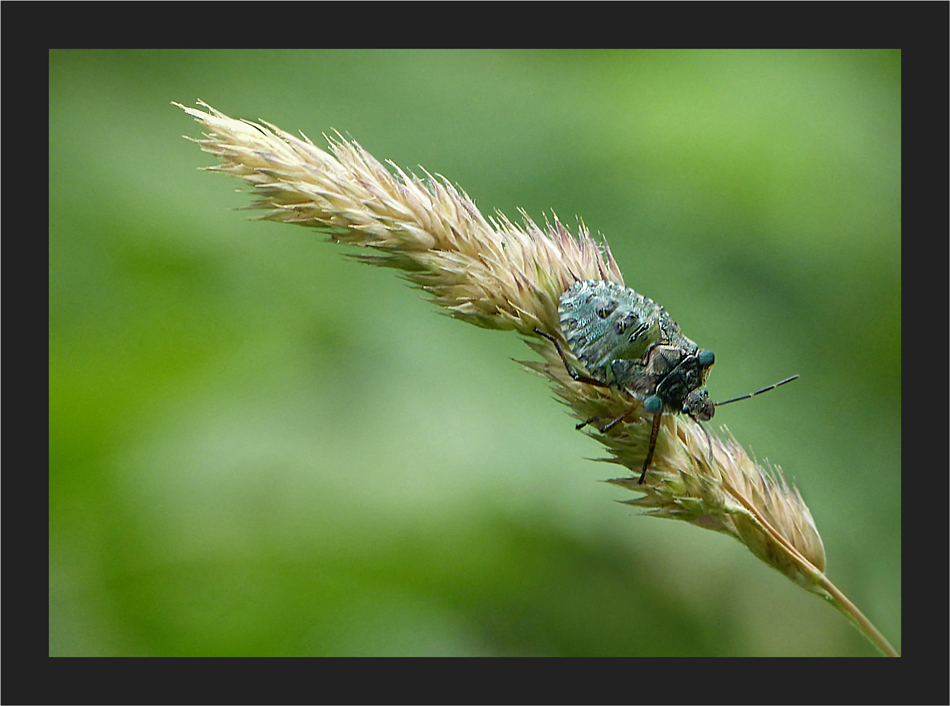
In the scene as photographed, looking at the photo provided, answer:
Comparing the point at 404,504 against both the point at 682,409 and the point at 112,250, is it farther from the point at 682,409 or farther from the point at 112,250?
the point at 112,250

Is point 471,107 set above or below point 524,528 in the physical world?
above

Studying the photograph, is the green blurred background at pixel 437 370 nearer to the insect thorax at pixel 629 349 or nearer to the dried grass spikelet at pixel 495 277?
the insect thorax at pixel 629 349

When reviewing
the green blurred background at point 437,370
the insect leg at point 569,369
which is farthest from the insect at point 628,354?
the green blurred background at point 437,370

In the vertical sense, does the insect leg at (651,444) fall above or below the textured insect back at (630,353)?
below

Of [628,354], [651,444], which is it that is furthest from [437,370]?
[651,444]

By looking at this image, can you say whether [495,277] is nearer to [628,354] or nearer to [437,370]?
[628,354]

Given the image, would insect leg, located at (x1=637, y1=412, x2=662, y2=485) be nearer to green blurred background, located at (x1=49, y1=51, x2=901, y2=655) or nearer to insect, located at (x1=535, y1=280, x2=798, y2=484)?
insect, located at (x1=535, y1=280, x2=798, y2=484)

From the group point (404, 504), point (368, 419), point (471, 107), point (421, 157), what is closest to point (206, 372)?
point (368, 419)

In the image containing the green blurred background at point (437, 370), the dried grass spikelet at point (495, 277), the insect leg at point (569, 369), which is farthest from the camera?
the green blurred background at point (437, 370)
